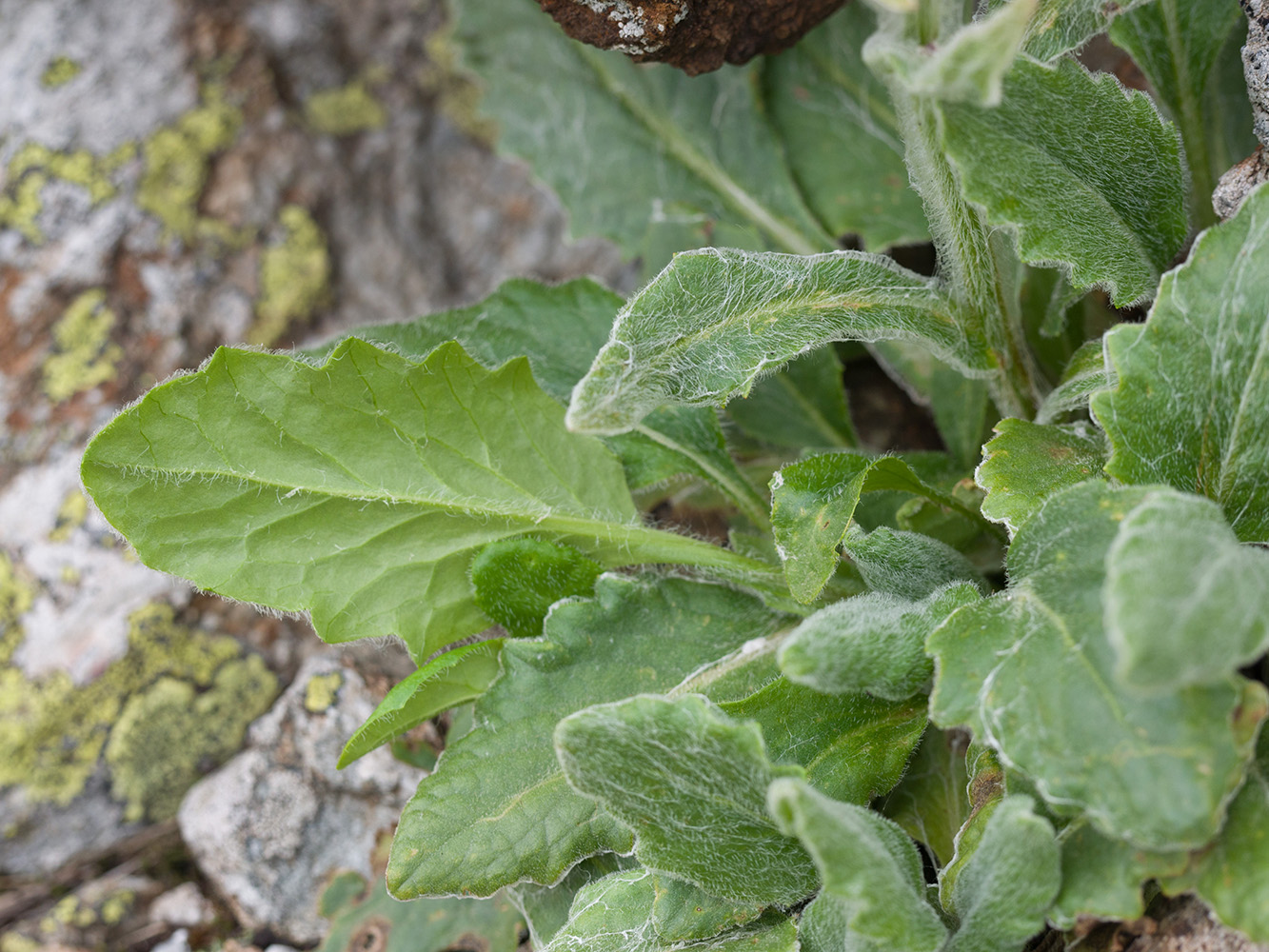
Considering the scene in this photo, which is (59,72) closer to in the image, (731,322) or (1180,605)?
(731,322)

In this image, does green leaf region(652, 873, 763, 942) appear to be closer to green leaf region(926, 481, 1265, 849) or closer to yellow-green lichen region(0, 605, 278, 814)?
green leaf region(926, 481, 1265, 849)

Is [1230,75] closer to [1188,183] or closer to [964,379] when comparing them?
[1188,183]

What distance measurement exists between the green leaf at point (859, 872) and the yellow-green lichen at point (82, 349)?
1.68 m

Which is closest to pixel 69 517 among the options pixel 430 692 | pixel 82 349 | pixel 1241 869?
pixel 82 349

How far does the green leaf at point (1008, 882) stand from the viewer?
0.85 m

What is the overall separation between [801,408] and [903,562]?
54cm

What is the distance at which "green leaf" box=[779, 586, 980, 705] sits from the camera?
0.94 m

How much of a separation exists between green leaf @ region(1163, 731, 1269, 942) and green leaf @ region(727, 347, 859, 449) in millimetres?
847

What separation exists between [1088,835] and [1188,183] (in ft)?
2.73

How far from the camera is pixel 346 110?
2.29m

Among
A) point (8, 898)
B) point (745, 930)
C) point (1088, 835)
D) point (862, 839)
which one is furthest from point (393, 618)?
point (8, 898)

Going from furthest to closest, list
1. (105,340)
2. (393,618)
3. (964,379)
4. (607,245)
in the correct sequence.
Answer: (607,245) < (105,340) < (964,379) < (393,618)

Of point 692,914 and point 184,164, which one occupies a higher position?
point 184,164

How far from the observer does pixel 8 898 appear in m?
1.77
